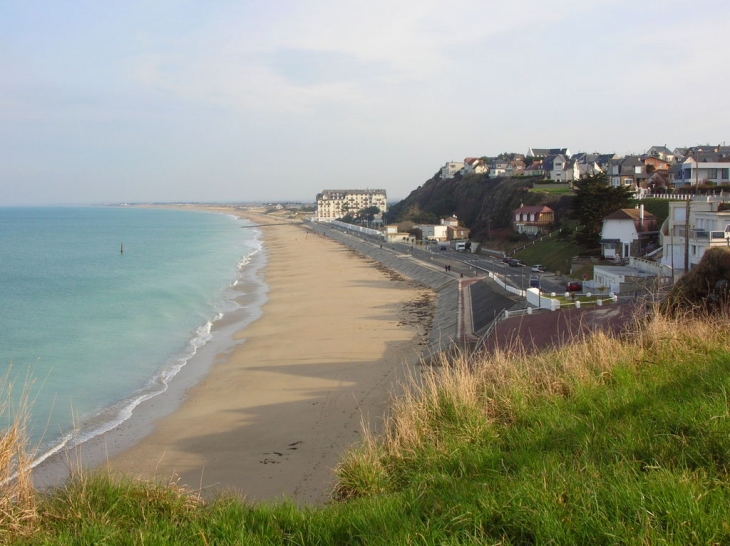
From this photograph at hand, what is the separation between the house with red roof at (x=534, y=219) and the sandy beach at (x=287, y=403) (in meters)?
24.4

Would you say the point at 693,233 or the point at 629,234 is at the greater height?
the point at 693,233

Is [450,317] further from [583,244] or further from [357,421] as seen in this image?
[583,244]

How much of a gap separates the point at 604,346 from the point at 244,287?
1298 inches

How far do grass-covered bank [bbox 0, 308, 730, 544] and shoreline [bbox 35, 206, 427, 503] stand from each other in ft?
4.18

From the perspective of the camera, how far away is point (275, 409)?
15117 millimetres

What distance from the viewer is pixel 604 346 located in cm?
809

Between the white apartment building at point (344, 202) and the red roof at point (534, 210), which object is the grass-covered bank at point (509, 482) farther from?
the white apartment building at point (344, 202)

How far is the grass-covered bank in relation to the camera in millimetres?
3846

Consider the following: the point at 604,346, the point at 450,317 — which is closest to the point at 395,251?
the point at 450,317

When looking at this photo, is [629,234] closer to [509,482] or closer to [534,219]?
[534,219]

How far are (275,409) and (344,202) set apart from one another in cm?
15243

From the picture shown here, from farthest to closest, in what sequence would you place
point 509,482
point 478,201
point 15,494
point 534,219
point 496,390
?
1. point 478,201
2. point 534,219
3. point 496,390
4. point 15,494
5. point 509,482

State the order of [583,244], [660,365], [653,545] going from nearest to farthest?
[653,545] → [660,365] → [583,244]

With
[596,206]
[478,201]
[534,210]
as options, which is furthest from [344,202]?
[596,206]
